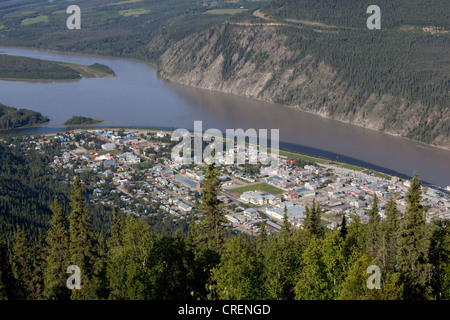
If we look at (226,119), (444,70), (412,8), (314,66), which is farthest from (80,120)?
(412,8)

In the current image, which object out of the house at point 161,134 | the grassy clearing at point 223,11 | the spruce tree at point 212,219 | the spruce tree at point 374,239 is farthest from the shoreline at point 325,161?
the grassy clearing at point 223,11

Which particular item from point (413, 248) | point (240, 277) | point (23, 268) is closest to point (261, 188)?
point (23, 268)

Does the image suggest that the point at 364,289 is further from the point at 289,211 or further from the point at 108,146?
the point at 108,146

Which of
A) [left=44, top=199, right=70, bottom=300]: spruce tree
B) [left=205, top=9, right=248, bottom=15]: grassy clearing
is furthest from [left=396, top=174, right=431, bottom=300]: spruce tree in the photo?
[left=205, top=9, right=248, bottom=15]: grassy clearing

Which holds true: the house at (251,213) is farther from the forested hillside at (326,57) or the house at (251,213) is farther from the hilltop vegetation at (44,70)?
the hilltop vegetation at (44,70)

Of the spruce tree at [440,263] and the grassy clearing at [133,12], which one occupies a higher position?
the grassy clearing at [133,12]
